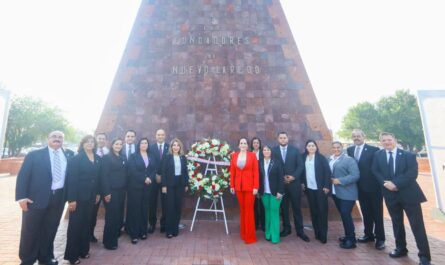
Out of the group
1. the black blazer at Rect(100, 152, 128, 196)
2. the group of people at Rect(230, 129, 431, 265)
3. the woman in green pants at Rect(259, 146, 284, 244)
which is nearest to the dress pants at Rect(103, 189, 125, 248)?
the black blazer at Rect(100, 152, 128, 196)

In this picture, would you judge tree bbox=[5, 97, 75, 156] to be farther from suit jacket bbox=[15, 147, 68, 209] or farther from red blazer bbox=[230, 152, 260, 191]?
red blazer bbox=[230, 152, 260, 191]

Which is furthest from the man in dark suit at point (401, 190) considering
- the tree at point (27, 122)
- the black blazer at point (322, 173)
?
the tree at point (27, 122)

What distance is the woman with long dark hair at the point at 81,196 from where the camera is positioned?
12.9ft

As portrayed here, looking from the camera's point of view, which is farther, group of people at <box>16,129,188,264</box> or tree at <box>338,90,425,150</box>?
tree at <box>338,90,425,150</box>

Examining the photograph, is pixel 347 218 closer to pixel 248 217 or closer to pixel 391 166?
pixel 391 166

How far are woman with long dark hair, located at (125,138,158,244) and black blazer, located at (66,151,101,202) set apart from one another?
87 cm

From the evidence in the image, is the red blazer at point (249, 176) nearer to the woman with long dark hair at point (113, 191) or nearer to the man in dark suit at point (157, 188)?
the man in dark suit at point (157, 188)

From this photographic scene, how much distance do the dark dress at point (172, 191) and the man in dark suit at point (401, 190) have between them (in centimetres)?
376

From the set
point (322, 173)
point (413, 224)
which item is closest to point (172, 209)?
point (322, 173)

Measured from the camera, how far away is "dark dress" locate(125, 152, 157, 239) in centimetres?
494

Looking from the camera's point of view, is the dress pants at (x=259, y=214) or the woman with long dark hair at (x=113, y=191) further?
the dress pants at (x=259, y=214)

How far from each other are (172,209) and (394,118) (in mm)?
36023

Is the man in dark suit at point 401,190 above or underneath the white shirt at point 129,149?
underneath

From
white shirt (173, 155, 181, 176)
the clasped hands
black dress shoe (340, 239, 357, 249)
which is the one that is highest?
white shirt (173, 155, 181, 176)
